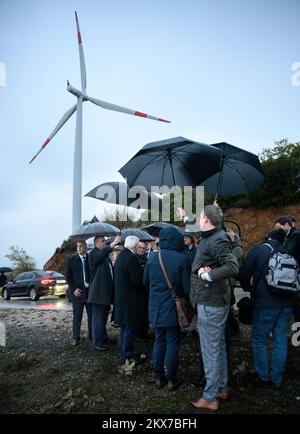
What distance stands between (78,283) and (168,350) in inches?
120

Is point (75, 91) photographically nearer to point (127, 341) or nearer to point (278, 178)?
point (278, 178)

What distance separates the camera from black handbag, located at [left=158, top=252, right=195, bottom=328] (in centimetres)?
420

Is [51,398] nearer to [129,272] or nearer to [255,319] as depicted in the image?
[129,272]

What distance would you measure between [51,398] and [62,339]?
3.05m

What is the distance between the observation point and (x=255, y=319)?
4.45m

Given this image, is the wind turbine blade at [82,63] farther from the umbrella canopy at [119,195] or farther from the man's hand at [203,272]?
the man's hand at [203,272]

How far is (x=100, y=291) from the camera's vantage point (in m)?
6.37

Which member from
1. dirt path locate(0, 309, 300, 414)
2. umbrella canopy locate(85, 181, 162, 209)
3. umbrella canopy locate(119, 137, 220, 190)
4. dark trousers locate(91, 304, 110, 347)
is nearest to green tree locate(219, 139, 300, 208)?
umbrella canopy locate(85, 181, 162, 209)

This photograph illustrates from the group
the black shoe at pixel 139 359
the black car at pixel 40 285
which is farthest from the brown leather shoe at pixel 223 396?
the black car at pixel 40 285

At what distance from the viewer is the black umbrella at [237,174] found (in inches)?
288

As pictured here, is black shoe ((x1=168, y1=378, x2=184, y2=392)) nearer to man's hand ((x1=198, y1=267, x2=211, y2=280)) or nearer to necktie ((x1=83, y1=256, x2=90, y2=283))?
man's hand ((x1=198, y1=267, x2=211, y2=280))

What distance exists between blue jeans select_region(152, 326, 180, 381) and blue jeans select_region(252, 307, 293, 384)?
3.20 ft

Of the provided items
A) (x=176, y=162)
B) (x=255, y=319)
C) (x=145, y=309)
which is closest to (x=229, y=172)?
(x=176, y=162)
